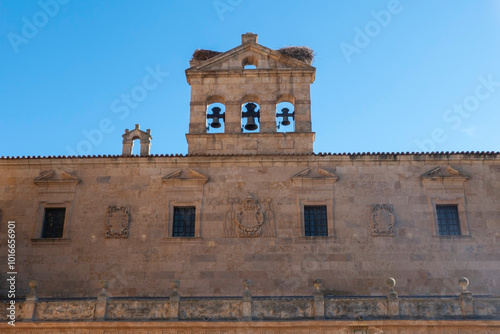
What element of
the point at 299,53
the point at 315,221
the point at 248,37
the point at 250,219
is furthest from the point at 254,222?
the point at 248,37

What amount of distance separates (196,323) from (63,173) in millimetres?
7695

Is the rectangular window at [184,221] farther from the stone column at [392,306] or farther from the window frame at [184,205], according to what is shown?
the stone column at [392,306]

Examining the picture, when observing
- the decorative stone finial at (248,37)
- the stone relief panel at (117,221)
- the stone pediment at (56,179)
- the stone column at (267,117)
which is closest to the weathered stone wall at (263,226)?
the stone pediment at (56,179)

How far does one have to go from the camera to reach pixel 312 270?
17.6 meters

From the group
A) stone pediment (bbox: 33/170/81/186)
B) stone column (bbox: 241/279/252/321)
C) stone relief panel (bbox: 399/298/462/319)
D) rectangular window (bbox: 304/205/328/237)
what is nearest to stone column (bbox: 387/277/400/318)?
stone relief panel (bbox: 399/298/462/319)

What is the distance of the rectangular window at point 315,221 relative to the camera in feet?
59.9

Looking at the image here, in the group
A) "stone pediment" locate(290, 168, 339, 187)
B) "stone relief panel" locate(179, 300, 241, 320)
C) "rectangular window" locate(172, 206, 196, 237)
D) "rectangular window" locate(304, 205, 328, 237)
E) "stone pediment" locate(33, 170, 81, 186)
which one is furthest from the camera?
"stone pediment" locate(33, 170, 81, 186)

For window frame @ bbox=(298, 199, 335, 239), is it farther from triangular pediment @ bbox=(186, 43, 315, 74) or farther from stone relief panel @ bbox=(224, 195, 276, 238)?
triangular pediment @ bbox=(186, 43, 315, 74)

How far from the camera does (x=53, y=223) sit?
18578 mm

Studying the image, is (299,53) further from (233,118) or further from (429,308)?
(429,308)

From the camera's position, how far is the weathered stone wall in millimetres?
17594

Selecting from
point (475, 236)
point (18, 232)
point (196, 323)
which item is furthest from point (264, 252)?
point (18, 232)

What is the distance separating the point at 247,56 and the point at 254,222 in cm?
656

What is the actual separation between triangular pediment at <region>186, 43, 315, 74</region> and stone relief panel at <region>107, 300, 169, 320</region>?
949 cm
